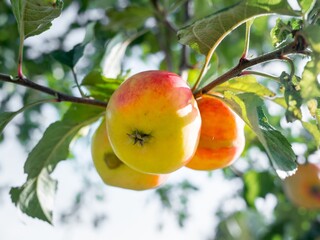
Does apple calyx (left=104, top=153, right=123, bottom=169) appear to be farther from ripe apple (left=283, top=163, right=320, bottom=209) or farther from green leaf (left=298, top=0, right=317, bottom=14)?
ripe apple (left=283, top=163, right=320, bottom=209)

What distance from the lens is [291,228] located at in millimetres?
3719

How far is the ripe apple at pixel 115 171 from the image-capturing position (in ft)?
4.69

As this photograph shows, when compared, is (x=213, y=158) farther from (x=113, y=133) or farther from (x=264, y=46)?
(x=264, y=46)

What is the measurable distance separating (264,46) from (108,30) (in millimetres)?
1011

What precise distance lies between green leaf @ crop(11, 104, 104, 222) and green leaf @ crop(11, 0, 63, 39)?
283 mm

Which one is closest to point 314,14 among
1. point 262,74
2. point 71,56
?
point 262,74

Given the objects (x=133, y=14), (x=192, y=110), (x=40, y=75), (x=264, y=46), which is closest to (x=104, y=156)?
(x=192, y=110)

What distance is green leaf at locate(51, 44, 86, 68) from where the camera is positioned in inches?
66.3

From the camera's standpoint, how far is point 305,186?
3.18 m

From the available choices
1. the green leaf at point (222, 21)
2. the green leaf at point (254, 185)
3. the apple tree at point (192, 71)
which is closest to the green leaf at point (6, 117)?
the apple tree at point (192, 71)

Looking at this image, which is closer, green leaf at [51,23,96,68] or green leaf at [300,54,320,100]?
green leaf at [300,54,320,100]

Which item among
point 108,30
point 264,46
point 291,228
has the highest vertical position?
point 108,30

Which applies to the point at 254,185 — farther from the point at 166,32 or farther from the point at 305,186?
the point at 166,32

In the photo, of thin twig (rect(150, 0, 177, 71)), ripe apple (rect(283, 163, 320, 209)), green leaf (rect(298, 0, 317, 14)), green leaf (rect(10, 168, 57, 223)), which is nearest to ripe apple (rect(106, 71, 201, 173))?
green leaf (rect(298, 0, 317, 14))
